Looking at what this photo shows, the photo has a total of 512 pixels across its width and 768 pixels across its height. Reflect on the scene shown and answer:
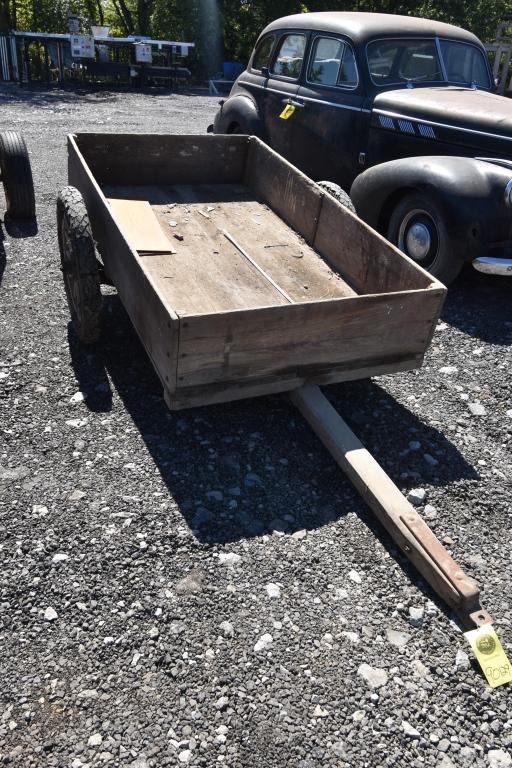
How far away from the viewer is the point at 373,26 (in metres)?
6.25

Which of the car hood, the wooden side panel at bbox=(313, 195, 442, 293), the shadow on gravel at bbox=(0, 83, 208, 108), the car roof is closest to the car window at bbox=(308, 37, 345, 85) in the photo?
the car roof

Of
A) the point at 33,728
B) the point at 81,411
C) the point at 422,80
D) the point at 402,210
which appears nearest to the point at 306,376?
the point at 81,411

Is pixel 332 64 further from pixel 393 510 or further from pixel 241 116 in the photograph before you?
pixel 393 510

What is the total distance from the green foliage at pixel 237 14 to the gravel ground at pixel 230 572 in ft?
62.6

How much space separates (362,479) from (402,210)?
317cm

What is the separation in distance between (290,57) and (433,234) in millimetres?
3210

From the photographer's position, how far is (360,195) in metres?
5.84

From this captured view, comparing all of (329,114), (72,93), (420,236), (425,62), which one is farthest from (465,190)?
(72,93)

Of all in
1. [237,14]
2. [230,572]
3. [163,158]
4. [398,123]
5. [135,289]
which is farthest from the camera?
[237,14]

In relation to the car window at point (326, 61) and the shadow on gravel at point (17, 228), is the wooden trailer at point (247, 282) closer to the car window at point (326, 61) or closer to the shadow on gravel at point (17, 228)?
the shadow on gravel at point (17, 228)

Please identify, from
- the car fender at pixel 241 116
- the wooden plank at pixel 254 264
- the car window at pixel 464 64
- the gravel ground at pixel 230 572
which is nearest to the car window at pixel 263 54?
the car fender at pixel 241 116

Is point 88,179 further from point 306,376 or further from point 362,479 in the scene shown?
point 362,479

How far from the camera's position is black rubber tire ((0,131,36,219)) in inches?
245

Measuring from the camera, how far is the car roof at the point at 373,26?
623 centimetres
